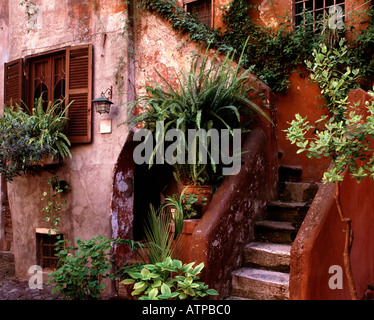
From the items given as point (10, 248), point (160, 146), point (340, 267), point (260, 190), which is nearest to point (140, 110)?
point (160, 146)

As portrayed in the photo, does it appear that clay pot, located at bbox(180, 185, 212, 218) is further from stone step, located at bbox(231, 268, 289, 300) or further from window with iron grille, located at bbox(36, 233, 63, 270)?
window with iron grille, located at bbox(36, 233, 63, 270)

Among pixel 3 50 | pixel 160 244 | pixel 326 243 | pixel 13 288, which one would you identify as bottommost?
pixel 13 288

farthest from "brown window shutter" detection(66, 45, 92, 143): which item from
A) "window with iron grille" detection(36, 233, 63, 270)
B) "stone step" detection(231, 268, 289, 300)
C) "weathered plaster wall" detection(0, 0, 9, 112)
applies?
"stone step" detection(231, 268, 289, 300)

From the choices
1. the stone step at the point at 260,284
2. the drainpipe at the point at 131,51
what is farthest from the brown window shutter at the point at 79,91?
the stone step at the point at 260,284

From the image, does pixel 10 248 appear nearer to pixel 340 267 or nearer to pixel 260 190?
pixel 260 190

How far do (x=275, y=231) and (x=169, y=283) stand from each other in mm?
1530

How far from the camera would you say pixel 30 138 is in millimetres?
5398

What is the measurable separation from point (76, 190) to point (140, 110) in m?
1.67

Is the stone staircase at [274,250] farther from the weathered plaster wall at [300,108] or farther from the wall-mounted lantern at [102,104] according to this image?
the wall-mounted lantern at [102,104]

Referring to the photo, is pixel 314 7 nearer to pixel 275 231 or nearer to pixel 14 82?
pixel 275 231

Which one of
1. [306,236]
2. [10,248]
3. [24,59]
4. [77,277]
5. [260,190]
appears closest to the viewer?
[306,236]

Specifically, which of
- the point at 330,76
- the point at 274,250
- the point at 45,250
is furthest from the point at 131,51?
the point at 45,250

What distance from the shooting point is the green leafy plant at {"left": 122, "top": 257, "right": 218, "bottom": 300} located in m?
3.17
